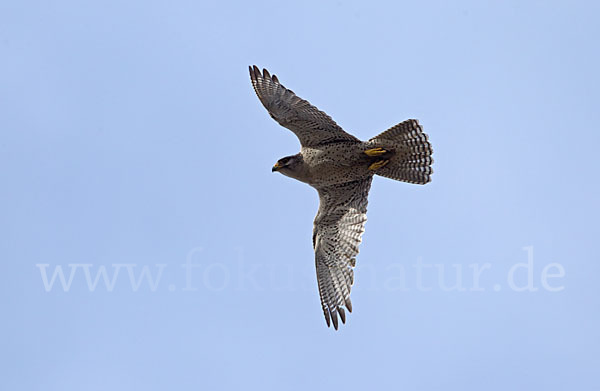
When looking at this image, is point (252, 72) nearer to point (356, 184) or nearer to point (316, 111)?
point (316, 111)

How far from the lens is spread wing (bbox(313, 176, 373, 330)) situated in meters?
14.3

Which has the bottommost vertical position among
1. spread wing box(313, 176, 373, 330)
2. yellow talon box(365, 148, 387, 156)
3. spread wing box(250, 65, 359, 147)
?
spread wing box(313, 176, 373, 330)

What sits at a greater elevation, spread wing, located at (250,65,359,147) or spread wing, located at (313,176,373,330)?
spread wing, located at (250,65,359,147)

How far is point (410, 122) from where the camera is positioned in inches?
544

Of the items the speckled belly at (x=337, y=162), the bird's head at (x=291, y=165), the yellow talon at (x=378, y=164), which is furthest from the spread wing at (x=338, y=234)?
the bird's head at (x=291, y=165)

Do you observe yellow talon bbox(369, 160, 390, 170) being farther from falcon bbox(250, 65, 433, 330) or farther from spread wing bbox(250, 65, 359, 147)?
spread wing bbox(250, 65, 359, 147)

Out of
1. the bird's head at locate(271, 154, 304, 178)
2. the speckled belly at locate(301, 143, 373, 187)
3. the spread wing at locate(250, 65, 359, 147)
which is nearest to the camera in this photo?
the spread wing at locate(250, 65, 359, 147)

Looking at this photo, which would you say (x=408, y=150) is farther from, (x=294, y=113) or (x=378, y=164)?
(x=294, y=113)

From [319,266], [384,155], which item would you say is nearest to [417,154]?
[384,155]

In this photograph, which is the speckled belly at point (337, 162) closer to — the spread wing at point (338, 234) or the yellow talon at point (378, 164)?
the yellow talon at point (378, 164)

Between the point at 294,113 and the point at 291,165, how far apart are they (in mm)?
820

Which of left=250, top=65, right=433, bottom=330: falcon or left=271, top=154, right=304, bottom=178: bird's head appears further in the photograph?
left=271, top=154, right=304, bottom=178: bird's head

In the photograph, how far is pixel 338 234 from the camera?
14594mm

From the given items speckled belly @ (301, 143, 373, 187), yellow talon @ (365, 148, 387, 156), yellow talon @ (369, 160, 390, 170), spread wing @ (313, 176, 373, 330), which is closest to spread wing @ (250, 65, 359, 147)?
speckled belly @ (301, 143, 373, 187)
